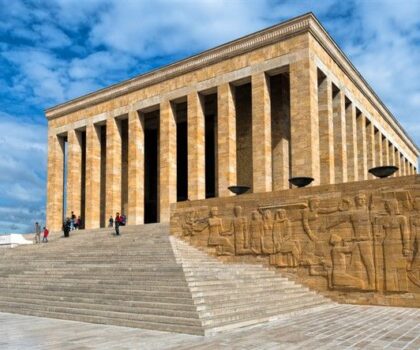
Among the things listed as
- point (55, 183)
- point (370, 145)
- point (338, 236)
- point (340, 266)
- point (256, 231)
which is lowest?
point (340, 266)

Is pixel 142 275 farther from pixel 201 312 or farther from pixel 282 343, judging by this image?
pixel 282 343

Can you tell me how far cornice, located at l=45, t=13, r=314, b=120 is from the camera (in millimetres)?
20531

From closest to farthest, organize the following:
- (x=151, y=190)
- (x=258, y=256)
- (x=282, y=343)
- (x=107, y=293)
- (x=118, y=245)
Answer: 1. (x=282, y=343)
2. (x=107, y=293)
3. (x=258, y=256)
4. (x=118, y=245)
5. (x=151, y=190)

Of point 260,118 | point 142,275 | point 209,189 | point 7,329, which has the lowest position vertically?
point 7,329

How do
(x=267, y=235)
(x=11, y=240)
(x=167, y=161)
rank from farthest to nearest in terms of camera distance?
(x=167, y=161)
(x=11, y=240)
(x=267, y=235)

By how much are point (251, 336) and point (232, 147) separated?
14778 millimetres

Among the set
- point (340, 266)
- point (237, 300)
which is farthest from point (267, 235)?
point (237, 300)

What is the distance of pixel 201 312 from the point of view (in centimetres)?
882

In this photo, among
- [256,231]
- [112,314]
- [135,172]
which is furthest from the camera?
[135,172]

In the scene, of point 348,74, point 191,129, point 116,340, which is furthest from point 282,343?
point 348,74

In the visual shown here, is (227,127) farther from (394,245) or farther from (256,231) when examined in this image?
(394,245)

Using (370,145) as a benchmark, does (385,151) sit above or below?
above

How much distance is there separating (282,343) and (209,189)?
20561 mm

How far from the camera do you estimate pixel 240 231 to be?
15570 mm
